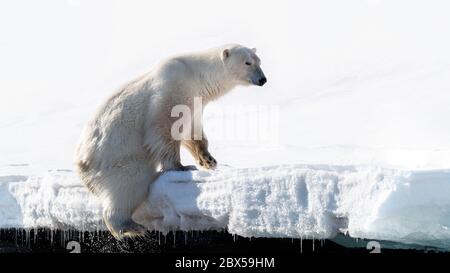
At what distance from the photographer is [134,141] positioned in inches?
346

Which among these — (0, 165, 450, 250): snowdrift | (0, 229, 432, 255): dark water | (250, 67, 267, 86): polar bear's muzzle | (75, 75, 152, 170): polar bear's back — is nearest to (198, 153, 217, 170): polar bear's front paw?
(75, 75, 152, 170): polar bear's back

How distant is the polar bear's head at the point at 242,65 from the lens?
9.55m

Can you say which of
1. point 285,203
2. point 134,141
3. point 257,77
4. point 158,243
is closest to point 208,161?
point 134,141

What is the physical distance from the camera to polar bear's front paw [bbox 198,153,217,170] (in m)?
9.36

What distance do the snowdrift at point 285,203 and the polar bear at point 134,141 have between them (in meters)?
0.19

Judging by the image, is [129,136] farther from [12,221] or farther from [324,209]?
[324,209]

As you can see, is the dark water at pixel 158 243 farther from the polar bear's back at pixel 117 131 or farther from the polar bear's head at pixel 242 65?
the polar bear's head at pixel 242 65

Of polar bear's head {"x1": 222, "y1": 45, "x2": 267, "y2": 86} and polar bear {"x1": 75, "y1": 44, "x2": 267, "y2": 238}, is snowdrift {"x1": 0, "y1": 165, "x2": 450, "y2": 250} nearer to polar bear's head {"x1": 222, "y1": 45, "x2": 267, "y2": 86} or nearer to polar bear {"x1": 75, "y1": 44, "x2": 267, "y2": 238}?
polar bear {"x1": 75, "y1": 44, "x2": 267, "y2": 238}

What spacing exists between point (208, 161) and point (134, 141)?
95 cm

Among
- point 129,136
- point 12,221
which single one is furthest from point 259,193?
Answer: point 12,221

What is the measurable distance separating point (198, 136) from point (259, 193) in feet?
7.18

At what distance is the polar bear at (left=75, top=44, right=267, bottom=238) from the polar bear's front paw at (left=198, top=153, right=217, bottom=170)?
2 cm

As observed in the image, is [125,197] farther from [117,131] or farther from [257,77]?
[257,77]

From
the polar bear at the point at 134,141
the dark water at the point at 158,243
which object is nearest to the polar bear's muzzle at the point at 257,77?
the polar bear at the point at 134,141
